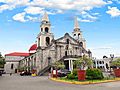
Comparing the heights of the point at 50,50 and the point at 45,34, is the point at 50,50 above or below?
below

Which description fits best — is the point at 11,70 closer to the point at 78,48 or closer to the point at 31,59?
the point at 31,59

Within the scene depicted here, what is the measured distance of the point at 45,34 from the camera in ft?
213

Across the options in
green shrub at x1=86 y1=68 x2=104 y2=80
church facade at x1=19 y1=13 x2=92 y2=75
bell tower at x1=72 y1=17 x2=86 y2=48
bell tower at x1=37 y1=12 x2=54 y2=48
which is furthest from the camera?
bell tower at x1=72 y1=17 x2=86 y2=48

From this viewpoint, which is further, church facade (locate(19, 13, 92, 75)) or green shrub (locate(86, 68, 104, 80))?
church facade (locate(19, 13, 92, 75))

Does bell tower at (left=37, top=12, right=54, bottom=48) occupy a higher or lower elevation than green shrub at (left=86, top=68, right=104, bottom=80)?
higher

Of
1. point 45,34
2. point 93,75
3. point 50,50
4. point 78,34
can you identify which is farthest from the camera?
point 78,34

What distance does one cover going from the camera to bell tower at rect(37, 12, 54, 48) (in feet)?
210

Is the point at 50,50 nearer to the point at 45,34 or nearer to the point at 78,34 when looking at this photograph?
the point at 45,34

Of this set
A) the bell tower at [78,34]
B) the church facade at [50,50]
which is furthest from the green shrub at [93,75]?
the bell tower at [78,34]

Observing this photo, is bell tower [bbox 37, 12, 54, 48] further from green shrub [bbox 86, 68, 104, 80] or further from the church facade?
green shrub [bbox 86, 68, 104, 80]

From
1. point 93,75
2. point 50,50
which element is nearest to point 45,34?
point 50,50

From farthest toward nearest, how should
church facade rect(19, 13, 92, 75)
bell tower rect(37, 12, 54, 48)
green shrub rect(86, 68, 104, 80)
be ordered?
bell tower rect(37, 12, 54, 48)
church facade rect(19, 13, 92, 75)
green shrub rect(86, 68, 104, 80)

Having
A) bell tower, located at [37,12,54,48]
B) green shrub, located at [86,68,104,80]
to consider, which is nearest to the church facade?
bell tower, located at [37,12,54,48]

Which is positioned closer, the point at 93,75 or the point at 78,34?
the point at 93,75
